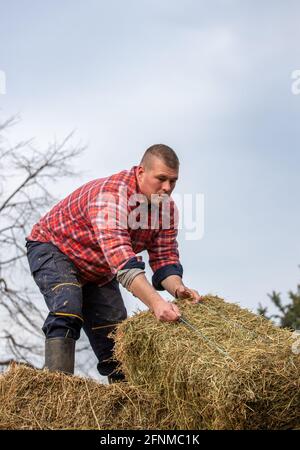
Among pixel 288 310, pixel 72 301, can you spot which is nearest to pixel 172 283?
pixel 72 301

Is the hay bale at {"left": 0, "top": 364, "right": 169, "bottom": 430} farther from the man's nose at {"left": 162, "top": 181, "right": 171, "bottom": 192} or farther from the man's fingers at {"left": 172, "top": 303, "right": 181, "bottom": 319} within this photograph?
the man's nose at {"left": 162, "top": 181, "right": 171, "bottom": 192}

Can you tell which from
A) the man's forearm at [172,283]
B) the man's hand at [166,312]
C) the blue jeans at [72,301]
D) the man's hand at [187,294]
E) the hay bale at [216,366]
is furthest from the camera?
the man's forearm at [172,283]

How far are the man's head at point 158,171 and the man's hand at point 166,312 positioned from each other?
1113 mm

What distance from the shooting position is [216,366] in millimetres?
5195

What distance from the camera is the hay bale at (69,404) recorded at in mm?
5539

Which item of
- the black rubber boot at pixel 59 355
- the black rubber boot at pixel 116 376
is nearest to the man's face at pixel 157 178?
the black rubber boot at pixel 59 355

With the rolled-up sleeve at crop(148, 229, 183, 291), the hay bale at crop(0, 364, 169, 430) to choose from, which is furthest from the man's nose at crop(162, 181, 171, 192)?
the hay bale at crop(0, 364, 169, 430)

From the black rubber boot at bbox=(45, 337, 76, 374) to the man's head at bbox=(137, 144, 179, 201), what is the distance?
4.70 feet

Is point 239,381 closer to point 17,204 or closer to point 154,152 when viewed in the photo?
point 154,152

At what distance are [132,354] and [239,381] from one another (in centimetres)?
133

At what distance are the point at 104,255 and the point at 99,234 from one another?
316 millimetres

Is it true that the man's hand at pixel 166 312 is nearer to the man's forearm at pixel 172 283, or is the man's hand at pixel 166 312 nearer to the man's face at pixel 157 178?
the man's forearm at pixel 172 283
